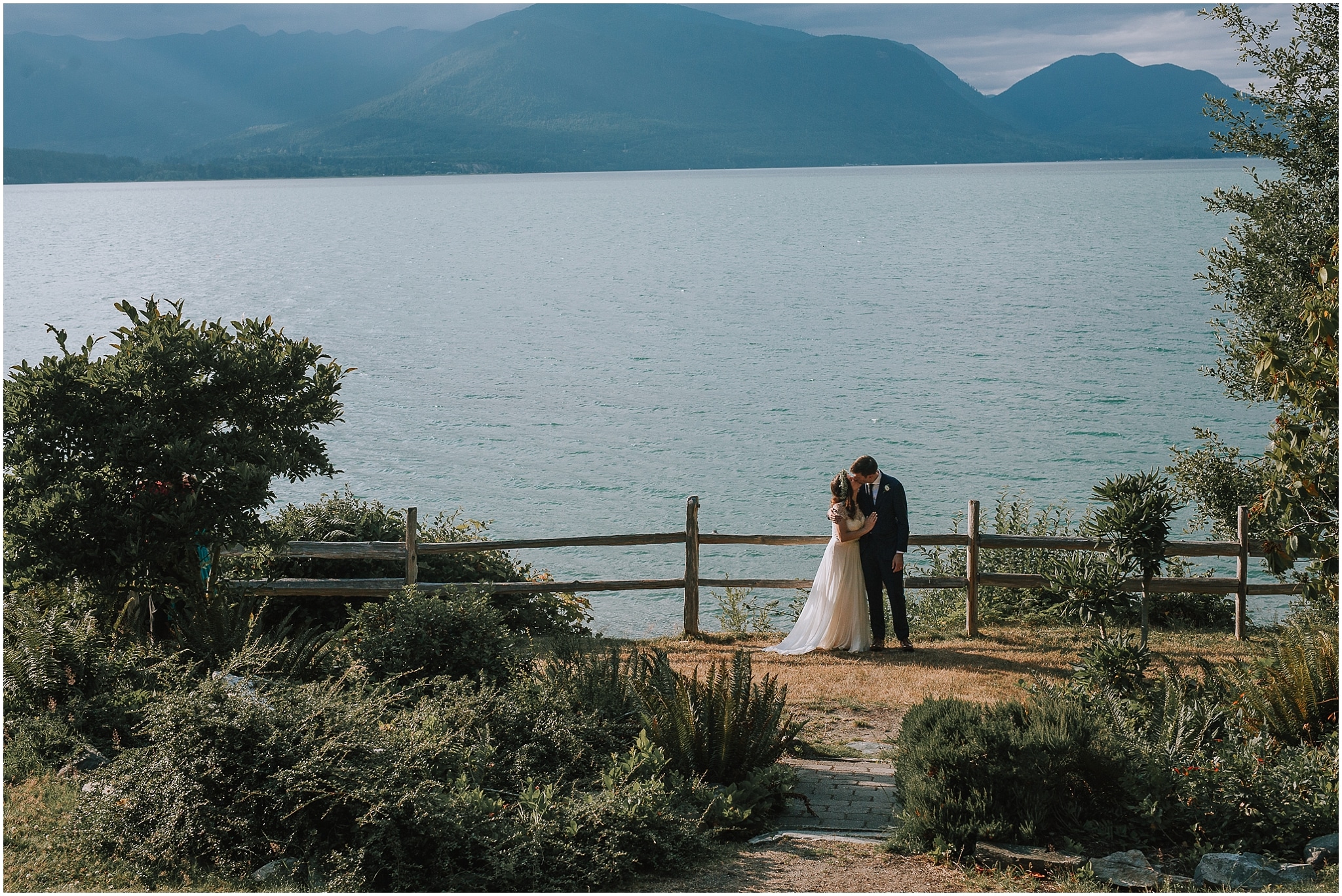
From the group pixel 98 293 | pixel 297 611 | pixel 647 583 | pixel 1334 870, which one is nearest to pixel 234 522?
pixel 297 611

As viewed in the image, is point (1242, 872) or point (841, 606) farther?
point (841, 606)

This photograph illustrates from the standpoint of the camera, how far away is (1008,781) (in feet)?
19.5

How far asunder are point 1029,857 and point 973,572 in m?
6.18

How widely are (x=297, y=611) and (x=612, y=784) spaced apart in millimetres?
6555

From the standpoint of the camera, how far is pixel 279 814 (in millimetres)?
5602

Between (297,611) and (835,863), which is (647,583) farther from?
(835,863)

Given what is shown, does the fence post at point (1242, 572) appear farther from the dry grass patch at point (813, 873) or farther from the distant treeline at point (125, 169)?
the distant treeline at point (125, 169)

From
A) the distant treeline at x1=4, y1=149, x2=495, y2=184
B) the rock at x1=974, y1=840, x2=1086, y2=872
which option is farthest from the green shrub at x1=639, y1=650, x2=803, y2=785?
the distant treeline at x1=4, y1=149, x2=495, y2=184

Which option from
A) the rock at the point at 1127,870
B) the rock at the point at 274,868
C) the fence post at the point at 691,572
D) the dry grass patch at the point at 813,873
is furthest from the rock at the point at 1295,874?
the fence post at the point at 691,572

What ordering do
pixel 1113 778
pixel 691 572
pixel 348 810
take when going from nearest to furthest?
1. pixel 348 810
2. pixel 1113 778
3. pixel 691 572

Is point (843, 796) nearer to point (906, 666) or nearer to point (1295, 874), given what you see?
point (1295, 874)

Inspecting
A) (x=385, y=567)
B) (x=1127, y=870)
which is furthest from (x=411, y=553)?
(x=1127, y=870)

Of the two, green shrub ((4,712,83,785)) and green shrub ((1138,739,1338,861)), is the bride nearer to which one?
green shrub ((1138,739,1338,861))

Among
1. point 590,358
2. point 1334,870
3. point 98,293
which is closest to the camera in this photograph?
point 1334,870
